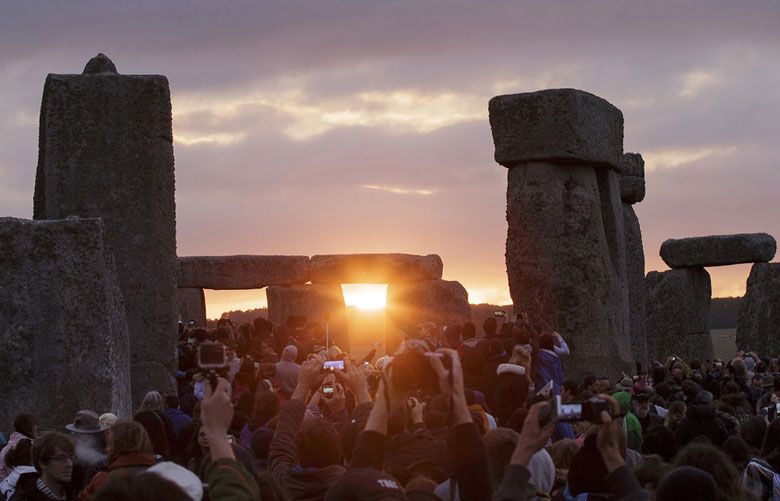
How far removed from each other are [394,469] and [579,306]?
887 cm

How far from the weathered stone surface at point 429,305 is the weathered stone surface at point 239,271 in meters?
2.13

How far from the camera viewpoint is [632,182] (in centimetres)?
2014

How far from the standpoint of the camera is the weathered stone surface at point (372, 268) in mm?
28297

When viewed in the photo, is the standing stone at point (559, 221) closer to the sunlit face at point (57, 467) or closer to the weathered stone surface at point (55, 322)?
the weathered stone surface at point (55, 322)

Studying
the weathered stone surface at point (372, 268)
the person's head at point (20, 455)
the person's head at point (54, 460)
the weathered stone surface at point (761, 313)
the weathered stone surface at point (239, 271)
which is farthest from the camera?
the weathered stone surface at point (372, 268)

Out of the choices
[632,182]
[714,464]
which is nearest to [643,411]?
[714,464]

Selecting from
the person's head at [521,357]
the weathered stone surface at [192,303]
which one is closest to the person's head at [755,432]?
the person's head at [521,357]

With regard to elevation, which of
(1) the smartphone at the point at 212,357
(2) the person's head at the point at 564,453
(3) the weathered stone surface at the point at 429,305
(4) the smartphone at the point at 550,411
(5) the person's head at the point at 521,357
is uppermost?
(3) the weathered stone surface at the point at 429,305

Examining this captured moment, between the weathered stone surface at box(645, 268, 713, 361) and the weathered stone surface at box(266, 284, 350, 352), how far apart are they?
20.0ft

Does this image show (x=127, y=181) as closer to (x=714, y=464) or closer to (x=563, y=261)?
(x=563, y=261)

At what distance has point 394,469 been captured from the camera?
233 inches

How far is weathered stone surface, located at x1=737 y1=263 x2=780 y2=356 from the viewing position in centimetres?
2455

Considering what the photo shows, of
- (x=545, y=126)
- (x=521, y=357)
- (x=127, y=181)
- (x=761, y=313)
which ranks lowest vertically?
(x=521, y=357)

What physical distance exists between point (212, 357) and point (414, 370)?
71 centimetres
